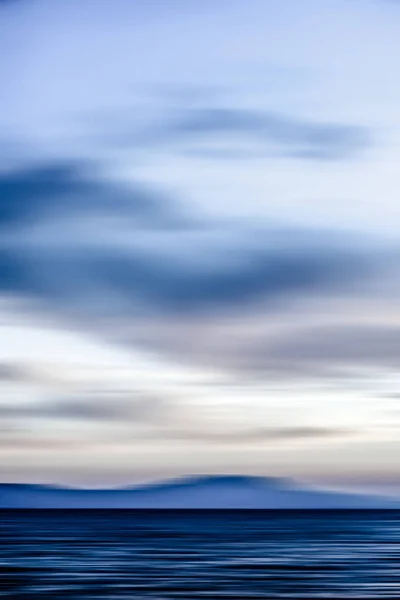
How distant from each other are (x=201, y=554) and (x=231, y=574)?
43.0 feet

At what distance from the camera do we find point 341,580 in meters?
37.7

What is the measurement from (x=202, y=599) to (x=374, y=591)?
6076 mm

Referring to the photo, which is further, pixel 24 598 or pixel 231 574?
pixel 231 574

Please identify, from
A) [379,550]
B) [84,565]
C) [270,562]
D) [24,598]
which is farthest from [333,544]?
[24,598]

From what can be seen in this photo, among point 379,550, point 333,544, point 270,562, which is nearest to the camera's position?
point 270,562

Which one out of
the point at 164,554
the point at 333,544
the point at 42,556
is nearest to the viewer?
the point at 42,556

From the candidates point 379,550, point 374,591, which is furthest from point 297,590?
point 379,550

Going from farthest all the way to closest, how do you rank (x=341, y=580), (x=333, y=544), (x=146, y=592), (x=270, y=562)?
(x=333, y=544), (x=270, y=562), (x=341, y=580), (x=146, y=592)

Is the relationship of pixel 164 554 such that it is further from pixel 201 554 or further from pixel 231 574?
Result: pixel 231 574

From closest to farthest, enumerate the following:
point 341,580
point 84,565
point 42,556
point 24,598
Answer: point 24,598, point 341,580, point 84,565, point 42,556

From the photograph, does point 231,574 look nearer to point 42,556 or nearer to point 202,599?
point 202,599

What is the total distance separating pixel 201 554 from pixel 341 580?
16.0m

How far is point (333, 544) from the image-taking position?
64.9 meters

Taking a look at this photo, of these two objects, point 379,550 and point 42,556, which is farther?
point 379,550
